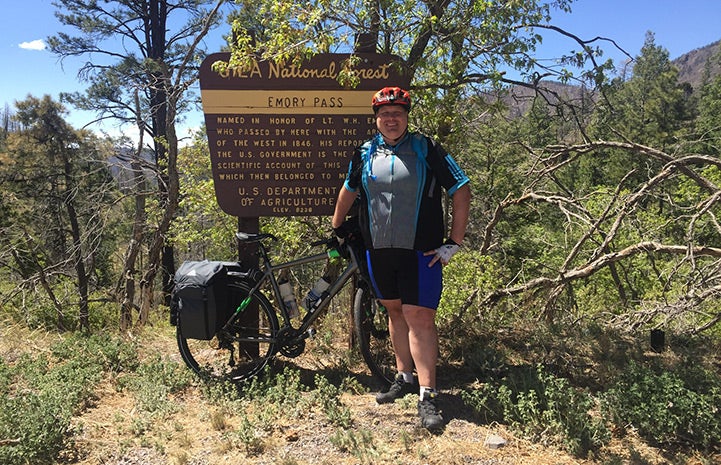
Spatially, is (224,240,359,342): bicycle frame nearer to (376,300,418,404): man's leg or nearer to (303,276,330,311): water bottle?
(303,276,330,311): water bottle

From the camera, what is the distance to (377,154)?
131 inches

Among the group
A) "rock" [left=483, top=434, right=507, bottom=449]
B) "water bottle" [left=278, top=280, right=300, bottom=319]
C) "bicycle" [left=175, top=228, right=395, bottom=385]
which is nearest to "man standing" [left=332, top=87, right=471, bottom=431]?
"rock" [left=483, top=434, right=507, bottom=449]

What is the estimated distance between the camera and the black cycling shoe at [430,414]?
123 inches

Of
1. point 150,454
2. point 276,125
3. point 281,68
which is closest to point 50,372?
point 150,454

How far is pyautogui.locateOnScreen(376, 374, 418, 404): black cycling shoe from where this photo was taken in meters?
3.57

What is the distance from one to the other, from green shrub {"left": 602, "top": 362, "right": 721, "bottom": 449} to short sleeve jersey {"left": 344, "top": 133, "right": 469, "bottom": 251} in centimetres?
158

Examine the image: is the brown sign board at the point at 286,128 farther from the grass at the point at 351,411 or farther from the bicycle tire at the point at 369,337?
the grass at the point at 351,411

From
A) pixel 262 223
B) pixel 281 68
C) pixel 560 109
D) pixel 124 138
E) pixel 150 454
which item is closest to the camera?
pixel 150 454

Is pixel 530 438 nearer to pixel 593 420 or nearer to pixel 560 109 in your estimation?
pixel 593 420

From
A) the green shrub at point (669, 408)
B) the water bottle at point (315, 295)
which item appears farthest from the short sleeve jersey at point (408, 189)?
the green shrub at point (669, 408)

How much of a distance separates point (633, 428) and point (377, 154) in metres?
2.42

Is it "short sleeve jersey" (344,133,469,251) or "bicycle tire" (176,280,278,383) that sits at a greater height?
"short sleeve jersey" (344,133,469,251)

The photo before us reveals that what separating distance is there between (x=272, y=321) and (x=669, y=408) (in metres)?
2.86

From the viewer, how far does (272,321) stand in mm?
4039
